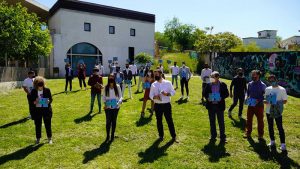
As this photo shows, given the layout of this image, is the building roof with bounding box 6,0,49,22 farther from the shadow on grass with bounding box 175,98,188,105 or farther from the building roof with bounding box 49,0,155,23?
the shadow on grass with bounding box 175,98,188,105

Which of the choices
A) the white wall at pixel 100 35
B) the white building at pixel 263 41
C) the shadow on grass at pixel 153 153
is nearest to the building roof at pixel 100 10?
the white wall at pixel 100 35

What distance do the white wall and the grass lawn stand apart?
23239mm

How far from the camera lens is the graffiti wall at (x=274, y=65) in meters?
19.4

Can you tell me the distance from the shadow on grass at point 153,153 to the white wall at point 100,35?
2835 centimetres

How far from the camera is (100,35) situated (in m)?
37.5

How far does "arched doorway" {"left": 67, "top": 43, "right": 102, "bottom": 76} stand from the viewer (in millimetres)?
35656

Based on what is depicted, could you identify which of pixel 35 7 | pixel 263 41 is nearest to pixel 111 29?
pixel 35 7

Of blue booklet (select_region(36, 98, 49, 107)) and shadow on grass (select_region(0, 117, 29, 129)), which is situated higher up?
blue booklet (select_region(36, 98, 49, 107))

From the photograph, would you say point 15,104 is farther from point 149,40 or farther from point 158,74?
point 149,40

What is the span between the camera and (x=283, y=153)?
25.6ft

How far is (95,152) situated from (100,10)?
3175 cm

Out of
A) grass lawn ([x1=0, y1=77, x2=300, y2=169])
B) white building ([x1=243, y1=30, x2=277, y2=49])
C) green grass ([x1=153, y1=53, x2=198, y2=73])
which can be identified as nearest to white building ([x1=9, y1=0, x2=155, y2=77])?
green grass ([x1=153, y1=53, x2=198, y2=73])

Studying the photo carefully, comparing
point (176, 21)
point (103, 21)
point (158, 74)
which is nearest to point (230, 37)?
point (103, 21)

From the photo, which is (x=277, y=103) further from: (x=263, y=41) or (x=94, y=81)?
(x=263, y=41)
